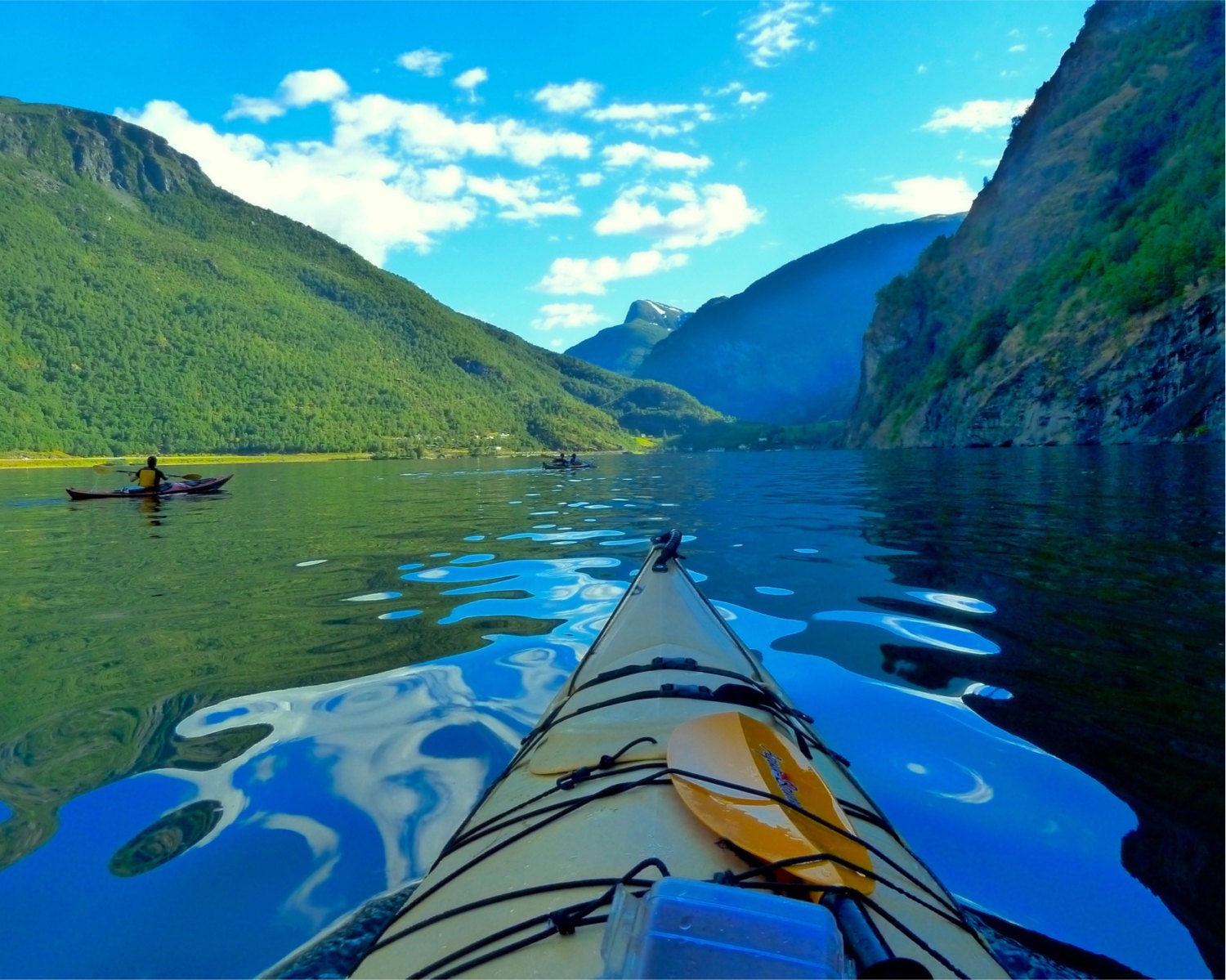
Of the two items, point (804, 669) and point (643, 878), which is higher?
point (643, 878)

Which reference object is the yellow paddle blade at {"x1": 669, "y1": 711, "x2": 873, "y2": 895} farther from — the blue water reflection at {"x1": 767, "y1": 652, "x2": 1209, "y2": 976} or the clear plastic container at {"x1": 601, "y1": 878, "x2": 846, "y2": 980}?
the blue water reflection at {"x1": 767, "y1": 652, "x2": 1209, "y2": 976}

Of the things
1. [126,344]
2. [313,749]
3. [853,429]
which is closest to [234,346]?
[126,344]

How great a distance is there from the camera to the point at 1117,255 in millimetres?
48719

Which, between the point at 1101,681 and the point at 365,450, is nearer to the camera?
the point at 1101,681

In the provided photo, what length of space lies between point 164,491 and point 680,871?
2588 centimetres

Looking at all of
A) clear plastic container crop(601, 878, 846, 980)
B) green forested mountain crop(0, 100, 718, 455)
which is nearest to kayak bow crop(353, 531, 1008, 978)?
clear plastic container crop(601, 878, 846, 980)

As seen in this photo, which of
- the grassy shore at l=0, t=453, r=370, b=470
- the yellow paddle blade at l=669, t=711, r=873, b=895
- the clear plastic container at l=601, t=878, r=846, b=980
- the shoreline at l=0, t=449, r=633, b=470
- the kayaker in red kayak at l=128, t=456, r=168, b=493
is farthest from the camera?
the shoreline at l=0, t=449, r=633, b=470

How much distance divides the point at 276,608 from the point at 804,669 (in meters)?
6.68

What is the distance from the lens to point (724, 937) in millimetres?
1372

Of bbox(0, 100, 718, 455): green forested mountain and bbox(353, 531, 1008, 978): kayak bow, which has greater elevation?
bbox(0, 100, 718, 455): green forested mountain

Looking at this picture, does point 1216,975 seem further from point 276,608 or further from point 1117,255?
point 1117,255

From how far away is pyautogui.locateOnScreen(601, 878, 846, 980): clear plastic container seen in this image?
1.33 meters

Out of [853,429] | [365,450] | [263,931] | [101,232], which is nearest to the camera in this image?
[263,931]

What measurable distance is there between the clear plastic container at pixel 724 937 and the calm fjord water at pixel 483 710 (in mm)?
2347
